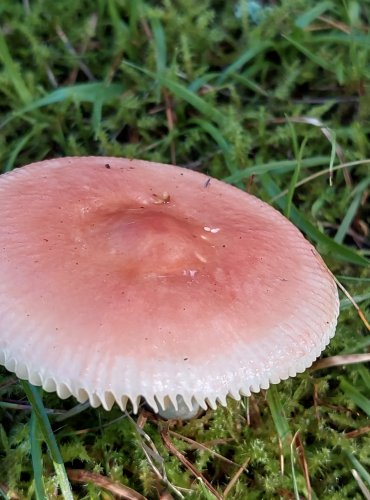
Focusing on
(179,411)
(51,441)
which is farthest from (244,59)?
(51,441)

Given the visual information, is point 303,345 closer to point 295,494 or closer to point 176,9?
point 295,494

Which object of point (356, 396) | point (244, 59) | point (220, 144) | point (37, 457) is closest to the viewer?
point (37, 457)

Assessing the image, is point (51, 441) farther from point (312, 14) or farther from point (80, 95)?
point (312, 14)

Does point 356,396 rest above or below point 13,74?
below

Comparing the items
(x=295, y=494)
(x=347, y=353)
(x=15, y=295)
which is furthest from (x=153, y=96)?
(x=295, y=494)

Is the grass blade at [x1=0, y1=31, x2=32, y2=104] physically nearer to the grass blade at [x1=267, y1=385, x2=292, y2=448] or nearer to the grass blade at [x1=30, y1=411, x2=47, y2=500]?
the grass blade at [x1=30, y1=411, x2=47, y2=500]

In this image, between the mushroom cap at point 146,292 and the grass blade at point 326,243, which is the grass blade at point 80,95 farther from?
the grass blade at point 326,243
